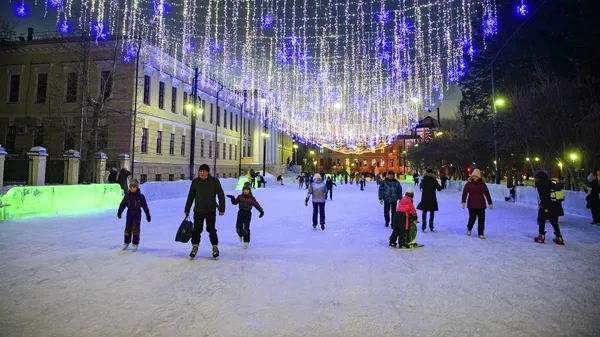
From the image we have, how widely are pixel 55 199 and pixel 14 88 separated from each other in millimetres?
23864

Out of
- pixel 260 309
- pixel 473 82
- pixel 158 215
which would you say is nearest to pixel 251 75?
pixel 158 215

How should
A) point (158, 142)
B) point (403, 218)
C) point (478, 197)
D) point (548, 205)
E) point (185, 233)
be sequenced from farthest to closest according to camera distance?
point (158, 142), point (478, 197), point (548, 205), point (403, 218), point (185, 233)

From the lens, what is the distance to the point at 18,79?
28625 millimetres

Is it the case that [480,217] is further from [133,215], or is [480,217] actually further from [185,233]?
[133,215]

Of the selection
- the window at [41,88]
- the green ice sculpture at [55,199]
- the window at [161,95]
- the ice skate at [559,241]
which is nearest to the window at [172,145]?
the window at [161,95]

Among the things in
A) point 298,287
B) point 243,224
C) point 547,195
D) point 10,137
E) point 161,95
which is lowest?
point 298,287

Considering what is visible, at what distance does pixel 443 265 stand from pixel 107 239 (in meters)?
7.42

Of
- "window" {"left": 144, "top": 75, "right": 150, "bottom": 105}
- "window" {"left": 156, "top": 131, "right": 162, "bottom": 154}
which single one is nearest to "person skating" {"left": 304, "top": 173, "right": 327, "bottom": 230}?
"window" {"left": 144, "top": 75, "right": 150, "bottom": 105}

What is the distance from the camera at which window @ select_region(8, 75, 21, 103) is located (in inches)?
1126

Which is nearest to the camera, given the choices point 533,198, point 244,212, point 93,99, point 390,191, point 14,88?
point 244,212

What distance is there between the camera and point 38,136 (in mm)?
27391

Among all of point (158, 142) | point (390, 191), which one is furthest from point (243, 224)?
point (158, 142)

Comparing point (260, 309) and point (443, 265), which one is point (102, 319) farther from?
point (443, 265)

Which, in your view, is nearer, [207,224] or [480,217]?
[207,224]
